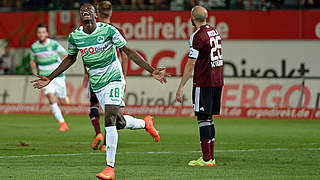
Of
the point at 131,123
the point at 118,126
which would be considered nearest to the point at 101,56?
the point at 118,126

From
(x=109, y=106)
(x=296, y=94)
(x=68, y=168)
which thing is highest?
(x=109, y=106)

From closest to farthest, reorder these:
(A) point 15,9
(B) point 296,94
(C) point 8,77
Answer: (B) point 296,94
(C) point 8,77
(A) point 15,9

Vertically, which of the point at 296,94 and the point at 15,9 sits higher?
the point at 15,9

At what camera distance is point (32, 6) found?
98.7ft

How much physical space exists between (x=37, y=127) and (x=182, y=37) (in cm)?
1023

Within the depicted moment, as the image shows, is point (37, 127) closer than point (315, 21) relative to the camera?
Yes

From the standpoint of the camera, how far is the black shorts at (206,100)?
1134 centimetres

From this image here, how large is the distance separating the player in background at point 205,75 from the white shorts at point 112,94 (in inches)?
58.4

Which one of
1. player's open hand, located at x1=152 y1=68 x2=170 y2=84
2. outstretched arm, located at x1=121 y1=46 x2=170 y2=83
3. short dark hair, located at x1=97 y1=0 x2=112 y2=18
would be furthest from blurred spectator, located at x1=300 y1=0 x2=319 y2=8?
player's open hand, located at x1=152 y1=68 x2=170 y2=84

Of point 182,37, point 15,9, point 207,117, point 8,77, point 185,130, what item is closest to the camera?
point 207,117

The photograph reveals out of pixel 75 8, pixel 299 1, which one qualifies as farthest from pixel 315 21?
pixel 75 8

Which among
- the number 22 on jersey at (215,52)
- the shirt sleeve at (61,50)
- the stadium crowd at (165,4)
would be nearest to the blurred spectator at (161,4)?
the stadium crowd at (165,4)

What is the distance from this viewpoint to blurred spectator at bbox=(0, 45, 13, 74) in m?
29.5

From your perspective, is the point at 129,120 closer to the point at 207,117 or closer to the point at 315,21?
the point at 207,117
